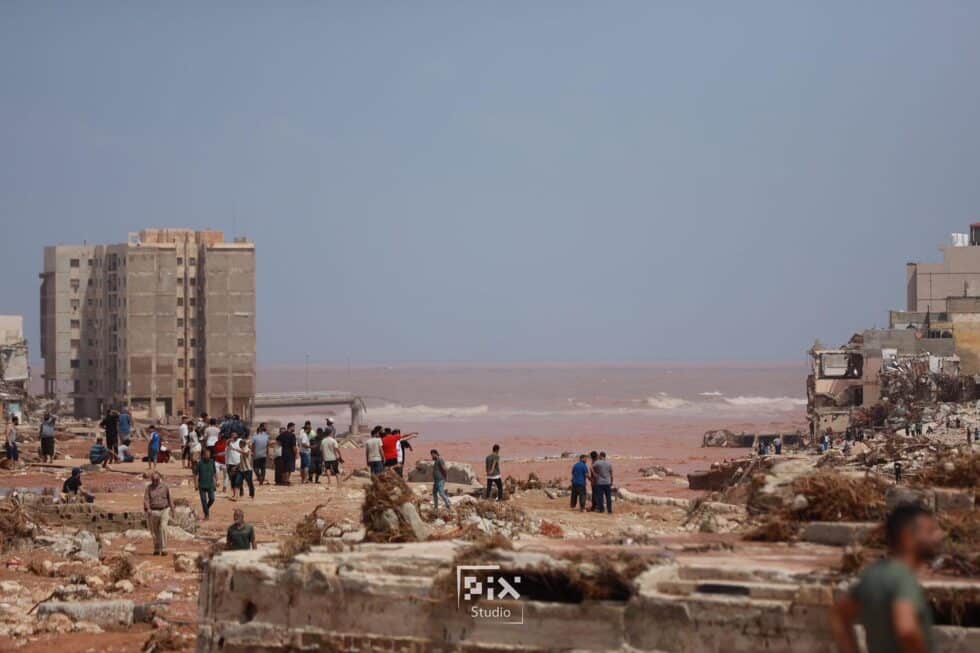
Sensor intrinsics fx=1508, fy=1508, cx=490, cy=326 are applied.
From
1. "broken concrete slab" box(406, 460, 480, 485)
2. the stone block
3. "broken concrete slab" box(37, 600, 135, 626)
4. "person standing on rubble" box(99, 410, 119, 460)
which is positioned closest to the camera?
the stone block

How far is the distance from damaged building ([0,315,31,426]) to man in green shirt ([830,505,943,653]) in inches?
1697

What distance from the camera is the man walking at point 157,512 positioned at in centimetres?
1886

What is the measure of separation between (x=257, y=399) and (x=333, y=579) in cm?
6151

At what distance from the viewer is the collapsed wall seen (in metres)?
9.64

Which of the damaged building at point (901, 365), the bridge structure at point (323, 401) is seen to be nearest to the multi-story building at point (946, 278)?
the damaged building at point (901, 365)

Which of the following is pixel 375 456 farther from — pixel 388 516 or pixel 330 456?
pixel 388 516

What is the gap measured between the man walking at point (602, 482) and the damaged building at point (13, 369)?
2743 centimetres

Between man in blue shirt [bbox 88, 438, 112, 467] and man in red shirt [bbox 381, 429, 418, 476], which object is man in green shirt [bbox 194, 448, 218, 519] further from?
man in blue shirt [bbox 88, 438, 112, 467]

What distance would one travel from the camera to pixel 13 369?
61188mm

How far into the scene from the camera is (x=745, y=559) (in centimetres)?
1079

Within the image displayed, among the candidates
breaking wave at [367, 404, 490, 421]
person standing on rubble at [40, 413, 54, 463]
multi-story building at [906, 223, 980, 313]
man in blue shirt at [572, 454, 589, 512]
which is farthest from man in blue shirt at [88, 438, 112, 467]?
breaking wave at [367, 404, 490, 421]

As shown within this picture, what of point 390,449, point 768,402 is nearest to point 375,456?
point 390,449

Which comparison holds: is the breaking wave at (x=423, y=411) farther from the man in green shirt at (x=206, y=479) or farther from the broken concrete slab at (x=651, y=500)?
the man in green shirt at (x=206, y=479)

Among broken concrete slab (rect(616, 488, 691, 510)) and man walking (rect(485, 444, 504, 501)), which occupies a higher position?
man walking (rect(485, 444, 504, 501))
